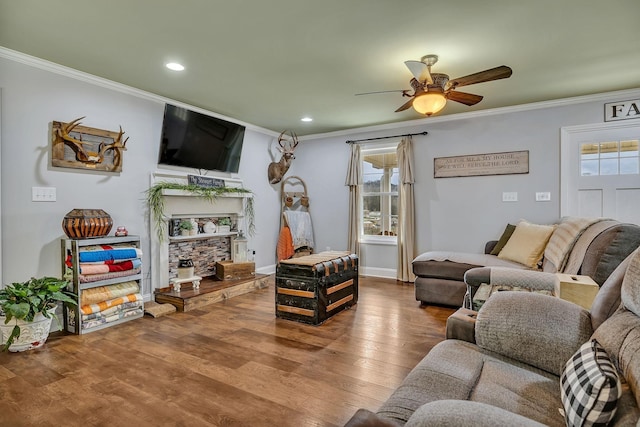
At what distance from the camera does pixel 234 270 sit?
15.1 ft

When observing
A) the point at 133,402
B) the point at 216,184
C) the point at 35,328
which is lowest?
the point at 133,402

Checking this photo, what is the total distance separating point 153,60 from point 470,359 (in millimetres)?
3378

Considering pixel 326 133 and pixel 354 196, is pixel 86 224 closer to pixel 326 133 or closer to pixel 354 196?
pixel 354 196

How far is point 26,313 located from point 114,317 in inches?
30.5

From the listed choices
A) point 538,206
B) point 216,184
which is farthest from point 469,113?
point 216,184

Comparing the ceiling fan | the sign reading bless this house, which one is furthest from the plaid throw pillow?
the sign reading bless this house

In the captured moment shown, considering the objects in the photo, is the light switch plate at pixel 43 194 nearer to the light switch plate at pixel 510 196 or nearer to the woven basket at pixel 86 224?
the woven basket at pixel 86 224

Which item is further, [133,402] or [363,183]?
[363,183]

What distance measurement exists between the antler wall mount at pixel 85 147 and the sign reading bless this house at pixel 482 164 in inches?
164

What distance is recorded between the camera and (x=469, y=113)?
183 inches

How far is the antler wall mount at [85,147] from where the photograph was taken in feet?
10.3

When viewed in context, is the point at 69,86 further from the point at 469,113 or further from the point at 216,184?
the point at 469,113

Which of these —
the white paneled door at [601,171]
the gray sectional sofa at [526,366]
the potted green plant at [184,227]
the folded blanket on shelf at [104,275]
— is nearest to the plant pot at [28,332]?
the folded blanket on shelf at [104,275]

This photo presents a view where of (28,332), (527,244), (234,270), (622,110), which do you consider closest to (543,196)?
(527,244)
